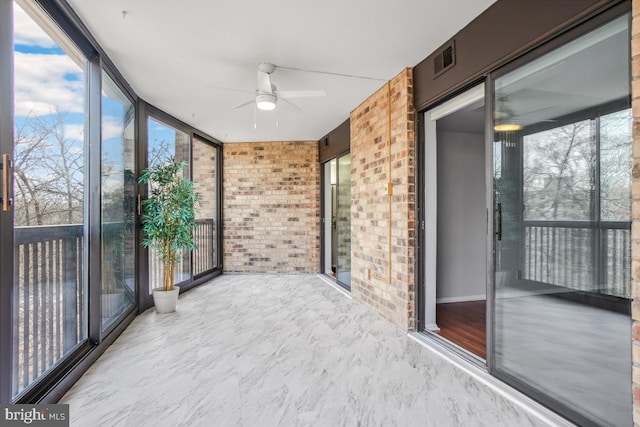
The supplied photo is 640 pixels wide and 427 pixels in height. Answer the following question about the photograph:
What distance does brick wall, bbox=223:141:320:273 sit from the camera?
675cm

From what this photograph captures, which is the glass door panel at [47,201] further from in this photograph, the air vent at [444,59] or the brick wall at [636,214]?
the brick wall at [636,214]

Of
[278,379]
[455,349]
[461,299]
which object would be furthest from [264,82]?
[461,299]

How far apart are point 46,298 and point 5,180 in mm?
1007

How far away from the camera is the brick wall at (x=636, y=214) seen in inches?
58.6

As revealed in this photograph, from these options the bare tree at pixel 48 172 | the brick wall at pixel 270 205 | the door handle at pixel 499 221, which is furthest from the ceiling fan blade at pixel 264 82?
the brick wall at pixel 270 205

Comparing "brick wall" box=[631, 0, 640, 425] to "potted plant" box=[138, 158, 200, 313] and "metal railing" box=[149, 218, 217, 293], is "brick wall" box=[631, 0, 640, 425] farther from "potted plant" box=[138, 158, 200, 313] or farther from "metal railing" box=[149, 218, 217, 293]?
"metal railing" box=[149, 218, 217, 293]

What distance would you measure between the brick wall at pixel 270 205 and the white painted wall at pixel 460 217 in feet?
8.88

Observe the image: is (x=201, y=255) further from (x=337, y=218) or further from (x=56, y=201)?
(x=56, y=201)

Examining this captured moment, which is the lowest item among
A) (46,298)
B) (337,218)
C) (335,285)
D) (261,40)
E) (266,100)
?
(335,285)

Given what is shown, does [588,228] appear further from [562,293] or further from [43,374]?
[43,374]

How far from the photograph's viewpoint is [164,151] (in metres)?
4.85

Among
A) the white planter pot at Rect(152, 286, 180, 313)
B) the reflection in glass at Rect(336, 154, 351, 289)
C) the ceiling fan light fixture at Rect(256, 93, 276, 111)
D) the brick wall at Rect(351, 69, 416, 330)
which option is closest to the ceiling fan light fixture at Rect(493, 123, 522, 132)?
the brick wall at Rect(351, 69, 416, 330)

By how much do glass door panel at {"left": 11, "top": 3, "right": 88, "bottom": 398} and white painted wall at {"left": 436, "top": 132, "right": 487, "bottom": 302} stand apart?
395 cm

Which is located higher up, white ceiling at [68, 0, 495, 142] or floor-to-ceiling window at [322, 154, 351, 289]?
white ceiling at [68, 0, 495, 142]
